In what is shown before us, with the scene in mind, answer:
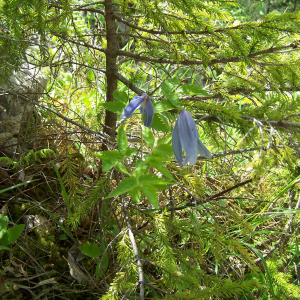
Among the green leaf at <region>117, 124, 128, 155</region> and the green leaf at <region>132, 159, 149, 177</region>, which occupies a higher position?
the green leaf at <region>117, 124, 128, 155</region>

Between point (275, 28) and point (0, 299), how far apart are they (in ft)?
6.24

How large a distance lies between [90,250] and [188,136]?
3.22ft

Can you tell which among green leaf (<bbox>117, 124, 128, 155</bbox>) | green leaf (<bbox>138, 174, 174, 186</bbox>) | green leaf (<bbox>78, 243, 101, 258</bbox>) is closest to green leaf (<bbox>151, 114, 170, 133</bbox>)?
green leaf (<bbox>117, 124, 128, 155</bbox>)

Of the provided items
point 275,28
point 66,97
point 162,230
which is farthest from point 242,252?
point 66,97

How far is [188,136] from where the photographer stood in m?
1.08

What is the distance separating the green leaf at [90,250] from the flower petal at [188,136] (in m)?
0.89

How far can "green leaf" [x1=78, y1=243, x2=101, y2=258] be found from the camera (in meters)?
1.60

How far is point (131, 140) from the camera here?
1957mm

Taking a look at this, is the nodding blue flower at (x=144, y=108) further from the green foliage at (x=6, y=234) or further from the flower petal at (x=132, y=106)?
the green foliage at (x=6, y=234)

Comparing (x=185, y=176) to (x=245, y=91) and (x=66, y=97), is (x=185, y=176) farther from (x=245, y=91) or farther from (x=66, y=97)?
(x=66, y=97)

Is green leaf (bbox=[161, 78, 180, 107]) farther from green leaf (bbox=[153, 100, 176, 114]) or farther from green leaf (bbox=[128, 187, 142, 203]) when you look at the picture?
green leaf (bbox=[128, 187, 142, 203])

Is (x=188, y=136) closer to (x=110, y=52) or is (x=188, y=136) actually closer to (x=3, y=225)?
(x=110, y=52)

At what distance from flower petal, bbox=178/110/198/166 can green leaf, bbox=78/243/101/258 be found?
0.89m

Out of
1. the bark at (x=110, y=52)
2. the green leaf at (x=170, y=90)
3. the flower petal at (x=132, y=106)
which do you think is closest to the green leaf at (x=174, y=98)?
the green leaf at (x=170, y=90)
